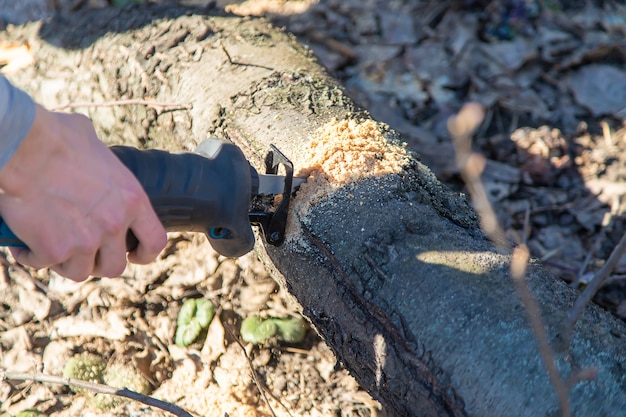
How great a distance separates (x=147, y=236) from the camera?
1.56 metres

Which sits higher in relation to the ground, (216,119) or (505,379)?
(216,119)

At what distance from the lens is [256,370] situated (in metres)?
2.34

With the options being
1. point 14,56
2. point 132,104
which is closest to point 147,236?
point 132,104

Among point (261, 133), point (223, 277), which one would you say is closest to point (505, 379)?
point (261, 133)

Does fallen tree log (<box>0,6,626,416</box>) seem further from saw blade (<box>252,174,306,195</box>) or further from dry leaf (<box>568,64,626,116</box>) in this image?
dry leaf (<box>568,64,626,116</box>)

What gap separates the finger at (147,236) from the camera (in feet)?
4.99

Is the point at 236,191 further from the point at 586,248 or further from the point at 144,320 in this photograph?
the point at 586,248

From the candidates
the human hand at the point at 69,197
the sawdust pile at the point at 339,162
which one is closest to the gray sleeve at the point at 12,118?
the human hand at the point at 69,197

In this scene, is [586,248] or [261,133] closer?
[261,133]

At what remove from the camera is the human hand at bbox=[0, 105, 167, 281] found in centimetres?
133

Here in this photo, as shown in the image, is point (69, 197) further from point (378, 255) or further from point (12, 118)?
point (378, 255)

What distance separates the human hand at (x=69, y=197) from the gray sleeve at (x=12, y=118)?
0.05ft

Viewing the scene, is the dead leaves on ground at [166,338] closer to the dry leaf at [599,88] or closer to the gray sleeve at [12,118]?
the gray sleeve at [12,118]

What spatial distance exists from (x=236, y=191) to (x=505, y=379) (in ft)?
3.08
